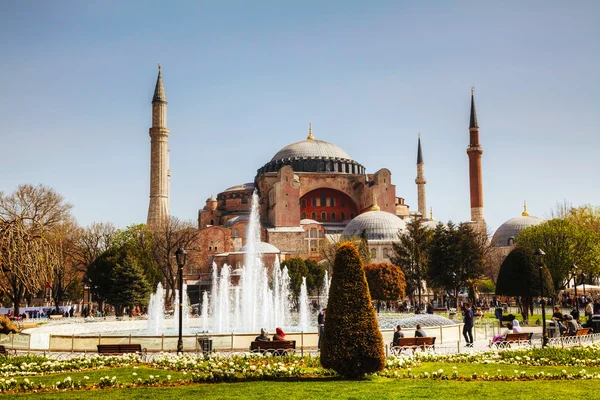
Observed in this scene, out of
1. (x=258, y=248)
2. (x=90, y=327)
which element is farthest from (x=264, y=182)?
(x=90, y=327)

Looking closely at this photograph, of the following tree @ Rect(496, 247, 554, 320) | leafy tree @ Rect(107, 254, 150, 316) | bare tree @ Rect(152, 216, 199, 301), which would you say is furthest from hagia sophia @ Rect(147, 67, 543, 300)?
tree @ Rect(496, 247, 554, 320)

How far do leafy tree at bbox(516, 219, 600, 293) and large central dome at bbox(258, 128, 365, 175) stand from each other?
91.2 feet

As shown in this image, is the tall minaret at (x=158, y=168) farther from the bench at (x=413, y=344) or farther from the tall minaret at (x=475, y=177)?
the bench at (x=413, y=344)

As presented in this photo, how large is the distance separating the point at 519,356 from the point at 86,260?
31826 millimetres

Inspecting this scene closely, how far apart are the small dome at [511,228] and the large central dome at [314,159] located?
14.0 meters

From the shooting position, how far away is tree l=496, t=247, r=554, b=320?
20.6 m

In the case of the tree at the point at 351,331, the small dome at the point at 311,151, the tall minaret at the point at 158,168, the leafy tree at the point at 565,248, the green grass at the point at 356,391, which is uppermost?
the small dome at the point at 311,151

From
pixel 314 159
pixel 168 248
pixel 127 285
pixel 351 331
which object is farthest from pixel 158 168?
pixel 351 331

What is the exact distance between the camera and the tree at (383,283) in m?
34.0

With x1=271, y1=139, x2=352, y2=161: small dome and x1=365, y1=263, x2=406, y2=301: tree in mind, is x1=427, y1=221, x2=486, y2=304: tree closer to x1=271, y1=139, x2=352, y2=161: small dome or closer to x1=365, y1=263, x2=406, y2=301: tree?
x1=365, y1=263, x2=406, y2=301: tree

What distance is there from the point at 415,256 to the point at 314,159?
24926 mm

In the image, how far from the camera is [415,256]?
36156 millimetres

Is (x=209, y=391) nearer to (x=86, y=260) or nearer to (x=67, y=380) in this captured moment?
(x=67, y=380)

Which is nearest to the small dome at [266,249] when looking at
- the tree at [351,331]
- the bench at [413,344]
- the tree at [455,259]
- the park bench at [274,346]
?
the tree at [455,259]
